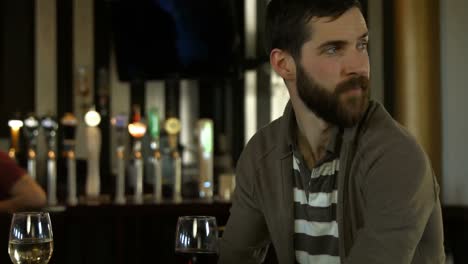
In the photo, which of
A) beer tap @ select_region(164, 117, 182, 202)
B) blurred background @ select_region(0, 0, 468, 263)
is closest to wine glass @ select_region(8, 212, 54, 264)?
blurred background @ select_region(0, 0, 468, 263)

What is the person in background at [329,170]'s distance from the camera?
1.68 m

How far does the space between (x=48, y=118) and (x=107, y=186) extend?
668 millimetres

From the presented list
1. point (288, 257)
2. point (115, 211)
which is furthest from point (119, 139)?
point (288, 257)

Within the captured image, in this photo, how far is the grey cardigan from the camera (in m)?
1.67

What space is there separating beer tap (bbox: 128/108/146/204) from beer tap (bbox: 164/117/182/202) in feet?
0.62

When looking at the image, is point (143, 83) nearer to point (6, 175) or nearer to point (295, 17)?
point (6, 175)

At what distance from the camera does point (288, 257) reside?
1895 mm

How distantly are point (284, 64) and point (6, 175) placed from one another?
99.6 inches

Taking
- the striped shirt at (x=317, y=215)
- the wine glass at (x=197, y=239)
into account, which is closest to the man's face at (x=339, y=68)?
the striped shirt at (x=317, y=215)

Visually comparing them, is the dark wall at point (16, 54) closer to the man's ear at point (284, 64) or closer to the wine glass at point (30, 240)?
the man's ear at point (284, 64)

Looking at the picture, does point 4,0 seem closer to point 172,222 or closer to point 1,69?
point 1,69

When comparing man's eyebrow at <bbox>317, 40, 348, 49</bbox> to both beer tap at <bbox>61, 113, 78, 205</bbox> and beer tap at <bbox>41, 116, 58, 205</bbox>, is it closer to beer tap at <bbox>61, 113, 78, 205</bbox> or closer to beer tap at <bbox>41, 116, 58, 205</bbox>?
beer tap at <bbox>61, 113, 78, 205</bbox>

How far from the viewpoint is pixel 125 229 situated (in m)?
5.03

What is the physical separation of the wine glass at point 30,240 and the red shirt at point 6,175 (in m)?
2.53
